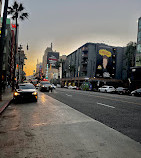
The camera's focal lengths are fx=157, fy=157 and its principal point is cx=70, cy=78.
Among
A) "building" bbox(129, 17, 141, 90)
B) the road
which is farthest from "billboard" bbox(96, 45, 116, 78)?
the road

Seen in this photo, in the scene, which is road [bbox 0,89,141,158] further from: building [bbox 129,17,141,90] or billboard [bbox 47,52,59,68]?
billboard [bbox 47,52,59,68]

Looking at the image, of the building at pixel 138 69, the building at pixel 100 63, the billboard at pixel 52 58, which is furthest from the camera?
the billboard at pixel 52 58

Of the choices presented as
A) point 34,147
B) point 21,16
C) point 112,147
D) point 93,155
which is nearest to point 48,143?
point 34,147

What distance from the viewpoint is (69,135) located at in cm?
487

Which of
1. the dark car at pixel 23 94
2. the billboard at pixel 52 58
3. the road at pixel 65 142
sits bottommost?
the road at pixel 65 142

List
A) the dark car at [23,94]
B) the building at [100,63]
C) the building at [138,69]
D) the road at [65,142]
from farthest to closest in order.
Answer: the building at [100,63] → the building at [138,69] → the dark car at [23,94] → the road at [65,142]

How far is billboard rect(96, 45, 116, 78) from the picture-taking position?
70.6m

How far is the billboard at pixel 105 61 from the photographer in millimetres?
70562

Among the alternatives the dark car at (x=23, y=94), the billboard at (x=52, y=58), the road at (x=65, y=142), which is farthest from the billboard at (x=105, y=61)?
the road at (x=65, y=142)

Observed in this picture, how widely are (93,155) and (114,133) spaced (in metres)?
1.86

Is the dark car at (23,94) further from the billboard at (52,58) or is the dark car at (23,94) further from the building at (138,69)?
the billboard at (52,58)

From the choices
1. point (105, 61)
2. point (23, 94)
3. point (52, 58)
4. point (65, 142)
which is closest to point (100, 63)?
point (105, 61)

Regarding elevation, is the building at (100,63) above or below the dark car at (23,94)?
above

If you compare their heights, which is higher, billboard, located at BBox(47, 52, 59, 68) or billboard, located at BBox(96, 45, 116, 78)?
billboard, located at BBox(47, 52, 59, 68)
